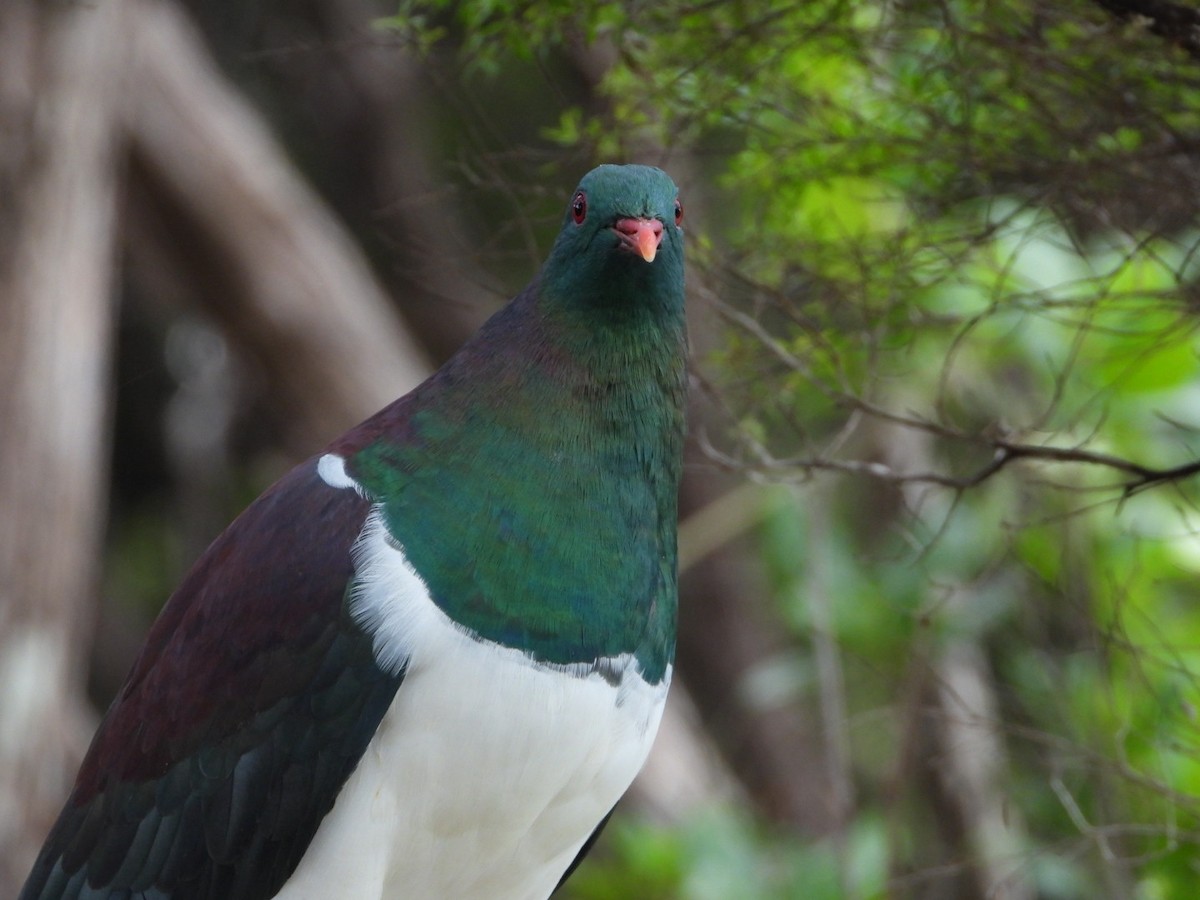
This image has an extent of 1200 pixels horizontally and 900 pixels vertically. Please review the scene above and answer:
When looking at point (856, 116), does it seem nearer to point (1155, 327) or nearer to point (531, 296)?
point (531, 296)

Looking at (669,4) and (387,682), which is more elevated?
(669,4)

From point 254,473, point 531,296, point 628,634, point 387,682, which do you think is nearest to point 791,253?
point 531,296

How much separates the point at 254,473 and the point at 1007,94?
5842mm

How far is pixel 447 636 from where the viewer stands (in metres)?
2.22

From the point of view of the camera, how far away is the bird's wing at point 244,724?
7.54 ft

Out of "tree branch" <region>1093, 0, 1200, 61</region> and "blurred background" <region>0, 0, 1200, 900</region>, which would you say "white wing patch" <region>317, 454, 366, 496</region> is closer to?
"blurred background" <region>0, 0, 1200, 900</region>

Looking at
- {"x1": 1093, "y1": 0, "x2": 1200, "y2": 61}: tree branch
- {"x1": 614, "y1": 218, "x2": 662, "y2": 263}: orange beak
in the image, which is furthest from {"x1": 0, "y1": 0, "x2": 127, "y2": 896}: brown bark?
{"x1": 1093, "y1": 0, "x2": 1200, "y2": 61}: tree branch

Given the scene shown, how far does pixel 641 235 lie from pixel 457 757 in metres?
0.83

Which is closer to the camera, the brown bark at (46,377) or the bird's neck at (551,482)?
the bird's neck at (551,482)

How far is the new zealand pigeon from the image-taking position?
2.26 metres

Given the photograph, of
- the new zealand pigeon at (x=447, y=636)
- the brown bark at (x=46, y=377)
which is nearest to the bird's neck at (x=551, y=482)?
the new zealand pigeon at (x=447, y=636)

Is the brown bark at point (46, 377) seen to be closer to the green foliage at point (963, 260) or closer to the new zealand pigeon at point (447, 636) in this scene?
the green foliage at point (963, 260)

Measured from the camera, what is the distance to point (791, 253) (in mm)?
3033

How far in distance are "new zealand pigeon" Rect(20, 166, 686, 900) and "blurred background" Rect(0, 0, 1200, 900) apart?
0.36m
